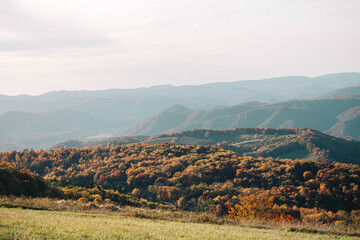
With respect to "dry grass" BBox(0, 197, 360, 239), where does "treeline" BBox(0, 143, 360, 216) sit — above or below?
below

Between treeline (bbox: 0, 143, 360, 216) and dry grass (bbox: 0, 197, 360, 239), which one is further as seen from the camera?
treeline (bbox: 0, 143, 360, 216)

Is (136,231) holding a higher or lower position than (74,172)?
higher

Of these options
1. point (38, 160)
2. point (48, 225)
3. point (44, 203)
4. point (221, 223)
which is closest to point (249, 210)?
point (221, 223)

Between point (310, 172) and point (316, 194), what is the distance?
16.1 m

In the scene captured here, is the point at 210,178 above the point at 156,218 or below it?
below

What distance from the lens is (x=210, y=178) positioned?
356ft

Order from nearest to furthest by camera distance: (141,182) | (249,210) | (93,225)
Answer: (93,225) → (249,210) → (141,182)

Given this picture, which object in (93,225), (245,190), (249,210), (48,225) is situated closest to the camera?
(48,225)

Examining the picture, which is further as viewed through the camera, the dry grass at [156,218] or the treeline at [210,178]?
the treeline at [210,178]

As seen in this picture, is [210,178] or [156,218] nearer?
[156,218]

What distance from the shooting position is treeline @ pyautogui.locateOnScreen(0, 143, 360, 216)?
8231 cm

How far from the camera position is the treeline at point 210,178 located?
82.3 meters

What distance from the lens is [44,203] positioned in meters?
26.2

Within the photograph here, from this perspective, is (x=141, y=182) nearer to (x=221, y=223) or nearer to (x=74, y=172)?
(x=74, y=172)
